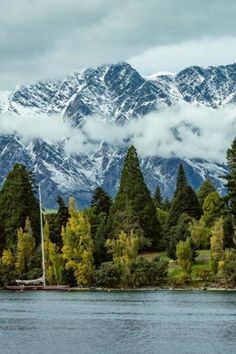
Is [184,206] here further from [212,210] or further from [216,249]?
[216,249]

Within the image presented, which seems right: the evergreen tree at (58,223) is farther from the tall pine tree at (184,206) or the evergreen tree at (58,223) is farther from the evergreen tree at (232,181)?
the evergreen tree at (232,181)

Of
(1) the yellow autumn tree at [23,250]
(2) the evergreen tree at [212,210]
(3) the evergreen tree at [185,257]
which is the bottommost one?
(3) the evergreen tree at [185,257]

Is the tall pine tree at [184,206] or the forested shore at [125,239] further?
the tall pine tree at [184,206]

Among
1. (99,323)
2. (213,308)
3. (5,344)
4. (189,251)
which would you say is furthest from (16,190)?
(5,344)

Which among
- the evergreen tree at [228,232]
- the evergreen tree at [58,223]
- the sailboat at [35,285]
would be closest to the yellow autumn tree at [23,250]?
the sailboat at [35,285]

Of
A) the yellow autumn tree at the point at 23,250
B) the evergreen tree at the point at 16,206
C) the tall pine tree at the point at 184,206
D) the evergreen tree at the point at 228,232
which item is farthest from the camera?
the tall pine tree at the point at 184,206

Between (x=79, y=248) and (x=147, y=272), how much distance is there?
45.2 ft

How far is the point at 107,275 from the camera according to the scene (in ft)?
494

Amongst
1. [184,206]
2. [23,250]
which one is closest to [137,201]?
[184,206]

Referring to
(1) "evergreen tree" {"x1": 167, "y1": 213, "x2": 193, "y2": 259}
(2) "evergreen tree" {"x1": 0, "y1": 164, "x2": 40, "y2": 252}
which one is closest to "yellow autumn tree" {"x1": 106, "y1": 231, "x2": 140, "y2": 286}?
(1) "evergreen tree" {"x1": 167, "y1": 213, "x2": 193, "y2": 259}

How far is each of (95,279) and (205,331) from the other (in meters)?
75.1

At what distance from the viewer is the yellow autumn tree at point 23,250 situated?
537 ft

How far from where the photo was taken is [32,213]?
179625 mm

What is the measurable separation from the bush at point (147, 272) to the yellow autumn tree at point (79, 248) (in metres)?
8.26
